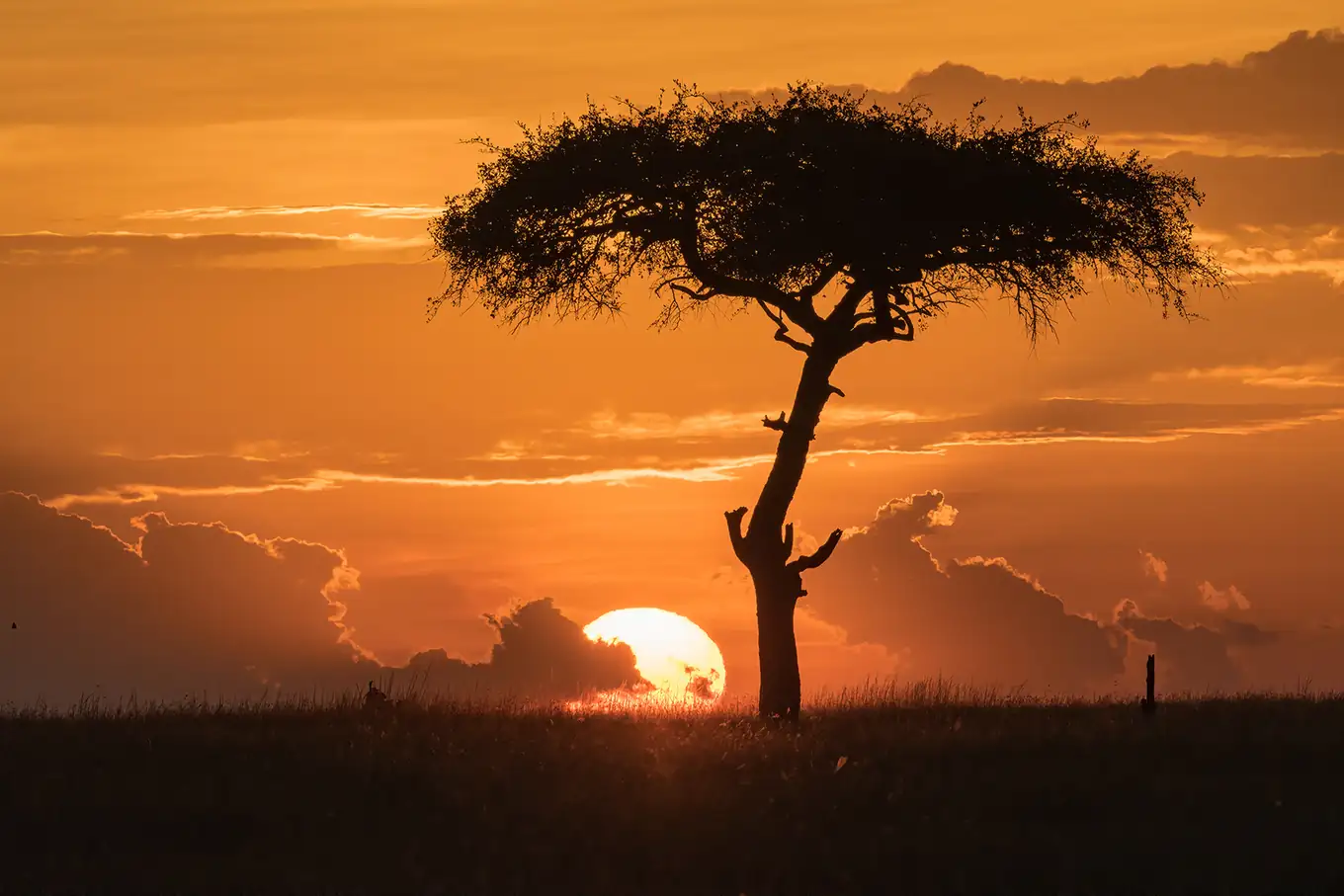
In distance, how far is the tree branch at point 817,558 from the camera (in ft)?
103

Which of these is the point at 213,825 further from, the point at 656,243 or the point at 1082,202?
the point at 1082,202

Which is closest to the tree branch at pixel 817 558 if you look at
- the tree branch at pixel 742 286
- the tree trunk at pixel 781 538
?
the tree trunk at pixel 781 538

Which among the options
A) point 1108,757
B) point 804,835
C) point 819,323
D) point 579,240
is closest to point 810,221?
point 819,323

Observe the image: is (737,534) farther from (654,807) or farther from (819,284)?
(654,807)

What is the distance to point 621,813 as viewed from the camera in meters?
21.5

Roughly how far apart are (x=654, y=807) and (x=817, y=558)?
34.2 feet

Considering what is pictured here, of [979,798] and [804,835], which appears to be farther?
[979,798]

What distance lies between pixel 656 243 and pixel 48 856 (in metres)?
16.9

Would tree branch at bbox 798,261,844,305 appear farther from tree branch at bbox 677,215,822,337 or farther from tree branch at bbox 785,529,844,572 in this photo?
tree branch at bbox 785,529,844,572

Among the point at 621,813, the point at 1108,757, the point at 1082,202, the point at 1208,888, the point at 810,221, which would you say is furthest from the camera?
the point at 1082,202

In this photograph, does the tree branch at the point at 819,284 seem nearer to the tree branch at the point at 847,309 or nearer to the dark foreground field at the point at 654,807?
the tree branch at the point at 847,309

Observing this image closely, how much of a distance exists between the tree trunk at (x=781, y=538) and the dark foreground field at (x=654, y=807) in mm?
3912

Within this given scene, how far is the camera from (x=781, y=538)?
31.8 meters

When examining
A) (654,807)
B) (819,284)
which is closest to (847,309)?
(819,284)
